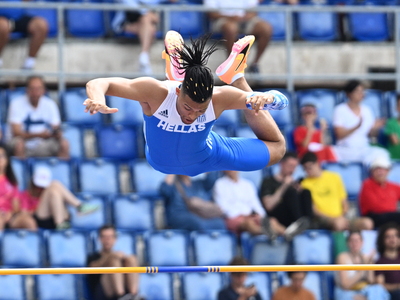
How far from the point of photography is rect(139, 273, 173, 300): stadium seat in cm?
916

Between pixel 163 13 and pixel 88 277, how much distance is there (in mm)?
4175

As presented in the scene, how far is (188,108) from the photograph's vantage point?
6.09 metres

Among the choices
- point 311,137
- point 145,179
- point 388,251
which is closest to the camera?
point 388,251

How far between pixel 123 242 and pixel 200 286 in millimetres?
960

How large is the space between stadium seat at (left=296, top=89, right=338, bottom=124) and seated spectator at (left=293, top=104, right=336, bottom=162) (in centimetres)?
56

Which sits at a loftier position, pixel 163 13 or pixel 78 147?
pixel 163 13

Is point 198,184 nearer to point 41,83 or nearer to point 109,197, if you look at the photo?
point 109,197

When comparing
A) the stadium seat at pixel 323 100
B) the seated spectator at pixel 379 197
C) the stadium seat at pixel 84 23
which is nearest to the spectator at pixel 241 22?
the stadium seat at pixel 323 100

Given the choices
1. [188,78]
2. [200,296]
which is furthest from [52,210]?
[188,78]

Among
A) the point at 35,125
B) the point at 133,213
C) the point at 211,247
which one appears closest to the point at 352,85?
the point at 211,247

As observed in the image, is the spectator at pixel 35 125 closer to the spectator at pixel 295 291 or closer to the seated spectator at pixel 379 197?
the spectator at pixel 295 291

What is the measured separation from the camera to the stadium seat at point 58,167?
382 inches

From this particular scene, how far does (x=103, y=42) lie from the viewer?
11.7 m

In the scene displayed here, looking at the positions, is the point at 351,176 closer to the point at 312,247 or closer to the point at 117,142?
the point at 312,247
